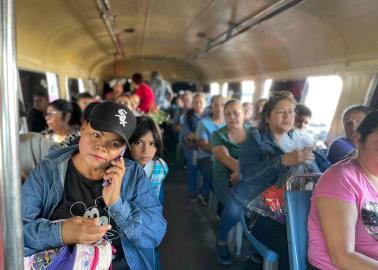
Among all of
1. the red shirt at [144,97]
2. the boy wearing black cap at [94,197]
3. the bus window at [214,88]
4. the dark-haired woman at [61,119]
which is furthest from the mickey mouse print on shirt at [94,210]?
the bus window at [214,88]

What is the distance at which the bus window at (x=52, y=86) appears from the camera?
6.73 m

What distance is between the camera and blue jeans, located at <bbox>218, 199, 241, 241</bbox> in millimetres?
3373

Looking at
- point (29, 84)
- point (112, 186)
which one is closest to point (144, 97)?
point (29, 84)

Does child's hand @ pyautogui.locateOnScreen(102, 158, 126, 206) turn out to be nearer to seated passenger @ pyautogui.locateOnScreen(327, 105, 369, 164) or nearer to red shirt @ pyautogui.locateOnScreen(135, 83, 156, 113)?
seated passenger @ pyautogui.locateOnScreen(327, 105, 369, 164)

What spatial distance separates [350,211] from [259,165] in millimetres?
1123

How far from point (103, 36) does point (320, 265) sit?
22.8 feet

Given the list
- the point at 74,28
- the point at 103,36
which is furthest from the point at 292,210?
the point at 103,36

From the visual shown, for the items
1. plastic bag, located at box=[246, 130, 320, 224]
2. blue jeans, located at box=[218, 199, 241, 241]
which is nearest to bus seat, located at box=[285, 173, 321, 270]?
plastic bag, located at box=[246, 130, 320, 224]

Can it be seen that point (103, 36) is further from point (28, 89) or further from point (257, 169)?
point (257, 169)

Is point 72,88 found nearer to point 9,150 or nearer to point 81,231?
point 81,231

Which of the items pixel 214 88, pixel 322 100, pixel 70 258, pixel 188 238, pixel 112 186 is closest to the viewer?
pixel 70 258

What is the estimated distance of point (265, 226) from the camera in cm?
258

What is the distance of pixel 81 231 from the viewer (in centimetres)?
156

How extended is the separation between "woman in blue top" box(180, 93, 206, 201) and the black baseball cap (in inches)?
143
